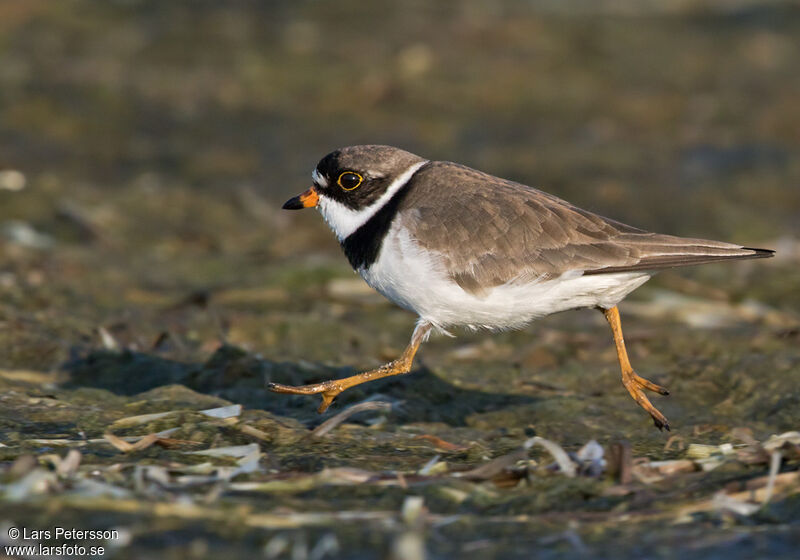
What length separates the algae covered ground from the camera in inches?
165

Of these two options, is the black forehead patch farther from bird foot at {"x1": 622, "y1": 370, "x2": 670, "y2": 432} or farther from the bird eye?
bird foot at {"x1": 622, "y1": 370, "x2": 670, "y2": 432}

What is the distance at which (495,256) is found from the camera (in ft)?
18.3

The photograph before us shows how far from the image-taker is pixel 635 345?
7.71 meters

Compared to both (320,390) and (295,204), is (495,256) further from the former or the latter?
(295,204)

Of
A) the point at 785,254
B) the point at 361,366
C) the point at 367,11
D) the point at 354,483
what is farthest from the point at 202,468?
the point at 367,11

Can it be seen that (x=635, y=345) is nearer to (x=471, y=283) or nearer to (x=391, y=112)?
(x=471, y=283)

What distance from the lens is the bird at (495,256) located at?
5.51 meters

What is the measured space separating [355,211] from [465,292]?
89 centimetres

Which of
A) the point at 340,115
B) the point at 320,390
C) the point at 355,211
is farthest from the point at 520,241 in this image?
the point at 340,115

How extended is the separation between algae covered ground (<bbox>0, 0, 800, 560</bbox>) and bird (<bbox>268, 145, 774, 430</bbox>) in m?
0.59

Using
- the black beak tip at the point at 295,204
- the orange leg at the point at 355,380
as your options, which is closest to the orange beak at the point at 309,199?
the black beak tip at the point at 295,204

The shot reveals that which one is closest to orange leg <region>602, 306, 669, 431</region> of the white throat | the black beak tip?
the white throat

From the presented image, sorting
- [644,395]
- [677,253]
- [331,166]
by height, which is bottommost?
[644,395]

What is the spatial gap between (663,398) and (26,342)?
4.07m
